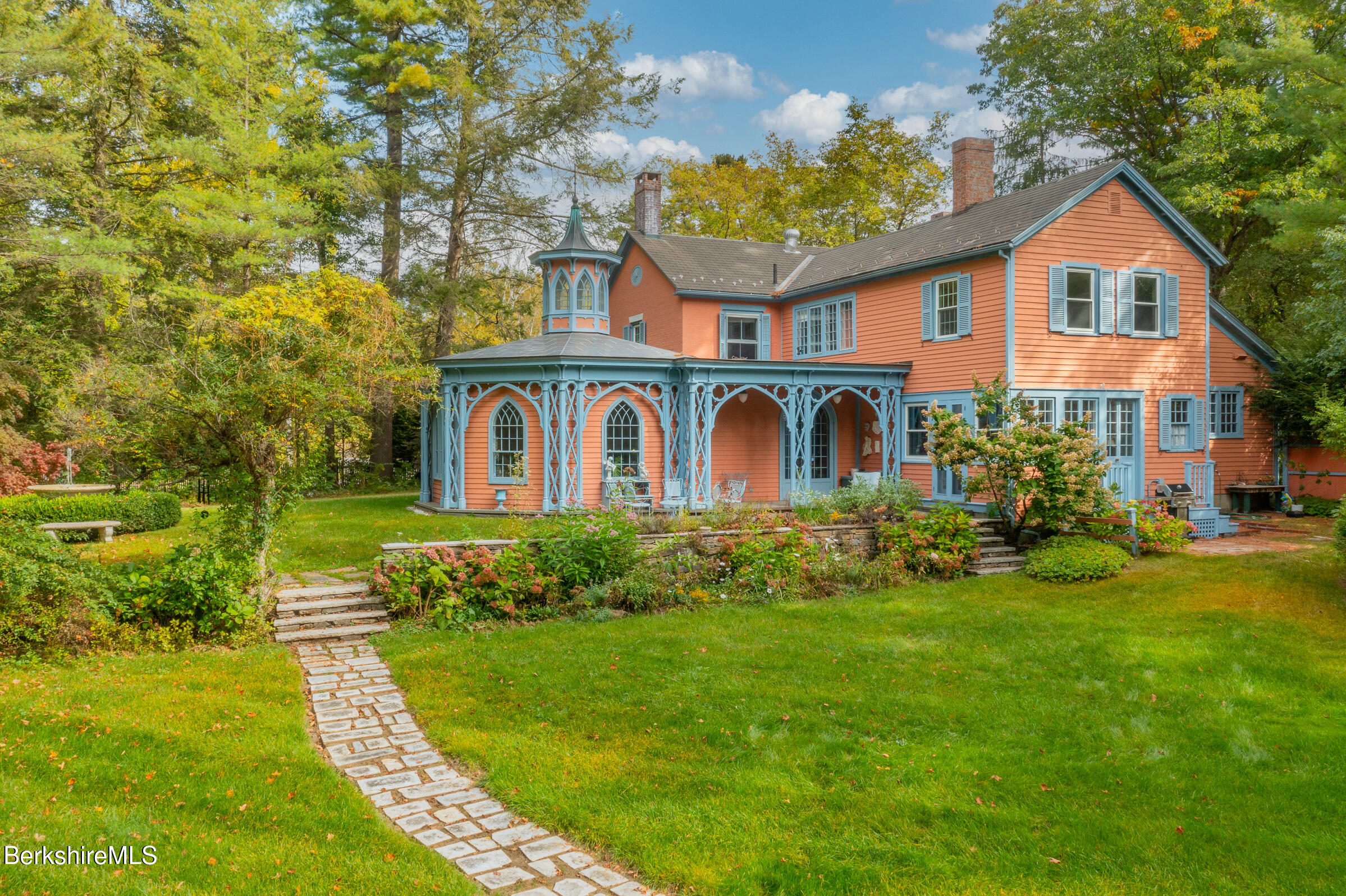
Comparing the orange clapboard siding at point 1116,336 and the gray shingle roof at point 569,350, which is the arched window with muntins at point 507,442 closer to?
the gray shingle roof at point 569,350

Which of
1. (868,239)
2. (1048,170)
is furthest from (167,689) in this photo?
(1048,170)

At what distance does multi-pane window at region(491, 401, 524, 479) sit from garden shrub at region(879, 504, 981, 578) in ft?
28.0

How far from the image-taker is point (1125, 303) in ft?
56.3

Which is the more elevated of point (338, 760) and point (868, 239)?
point (868, 239)

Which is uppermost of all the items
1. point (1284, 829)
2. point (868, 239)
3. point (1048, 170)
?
point (1048, 170)

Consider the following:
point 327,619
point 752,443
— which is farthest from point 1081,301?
point 327,619

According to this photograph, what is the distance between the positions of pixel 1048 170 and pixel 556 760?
109ft

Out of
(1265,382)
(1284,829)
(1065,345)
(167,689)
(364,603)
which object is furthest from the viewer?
(1265,382)

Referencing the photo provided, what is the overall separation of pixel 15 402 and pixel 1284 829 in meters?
23.1

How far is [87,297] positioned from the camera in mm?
22625

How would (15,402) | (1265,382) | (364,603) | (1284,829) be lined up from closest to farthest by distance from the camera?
(1284,829)
(364,603)
(15,402)
(1265,382)

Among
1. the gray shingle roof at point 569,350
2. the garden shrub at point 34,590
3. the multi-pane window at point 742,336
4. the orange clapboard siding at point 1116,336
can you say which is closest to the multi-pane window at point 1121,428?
the orange clapboard siding at point 1116,336

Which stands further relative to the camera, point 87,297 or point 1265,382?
point 87,297

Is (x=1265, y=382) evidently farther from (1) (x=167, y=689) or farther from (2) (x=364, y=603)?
(1) (x=167, y=689)
